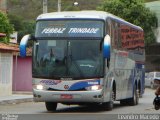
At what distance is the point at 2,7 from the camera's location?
51594 mm

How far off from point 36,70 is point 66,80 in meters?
1.21

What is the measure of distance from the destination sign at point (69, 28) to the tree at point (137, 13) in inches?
1542

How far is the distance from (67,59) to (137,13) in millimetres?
42088

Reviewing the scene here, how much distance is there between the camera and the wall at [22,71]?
38062 mm

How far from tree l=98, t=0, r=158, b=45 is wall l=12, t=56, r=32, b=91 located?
930 inches

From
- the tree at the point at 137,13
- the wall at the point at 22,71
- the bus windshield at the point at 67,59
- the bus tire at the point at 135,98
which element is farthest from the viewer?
the tree at the point at 137,13

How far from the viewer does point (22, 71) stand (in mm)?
38031

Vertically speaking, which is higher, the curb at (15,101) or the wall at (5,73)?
the wall at (5,73)

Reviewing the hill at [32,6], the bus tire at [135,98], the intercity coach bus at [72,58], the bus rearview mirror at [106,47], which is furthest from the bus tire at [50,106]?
the hill at [32,6]

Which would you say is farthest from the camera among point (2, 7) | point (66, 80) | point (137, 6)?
point (137, 6)

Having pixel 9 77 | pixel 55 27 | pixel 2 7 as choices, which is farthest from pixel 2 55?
pixel 2 7

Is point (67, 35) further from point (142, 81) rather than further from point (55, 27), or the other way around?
point (142, 81)

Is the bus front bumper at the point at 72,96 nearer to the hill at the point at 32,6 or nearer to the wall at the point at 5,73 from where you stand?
the wall at the point at 5,73

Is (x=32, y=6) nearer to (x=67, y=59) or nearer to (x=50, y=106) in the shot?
(x=50, y=106)
